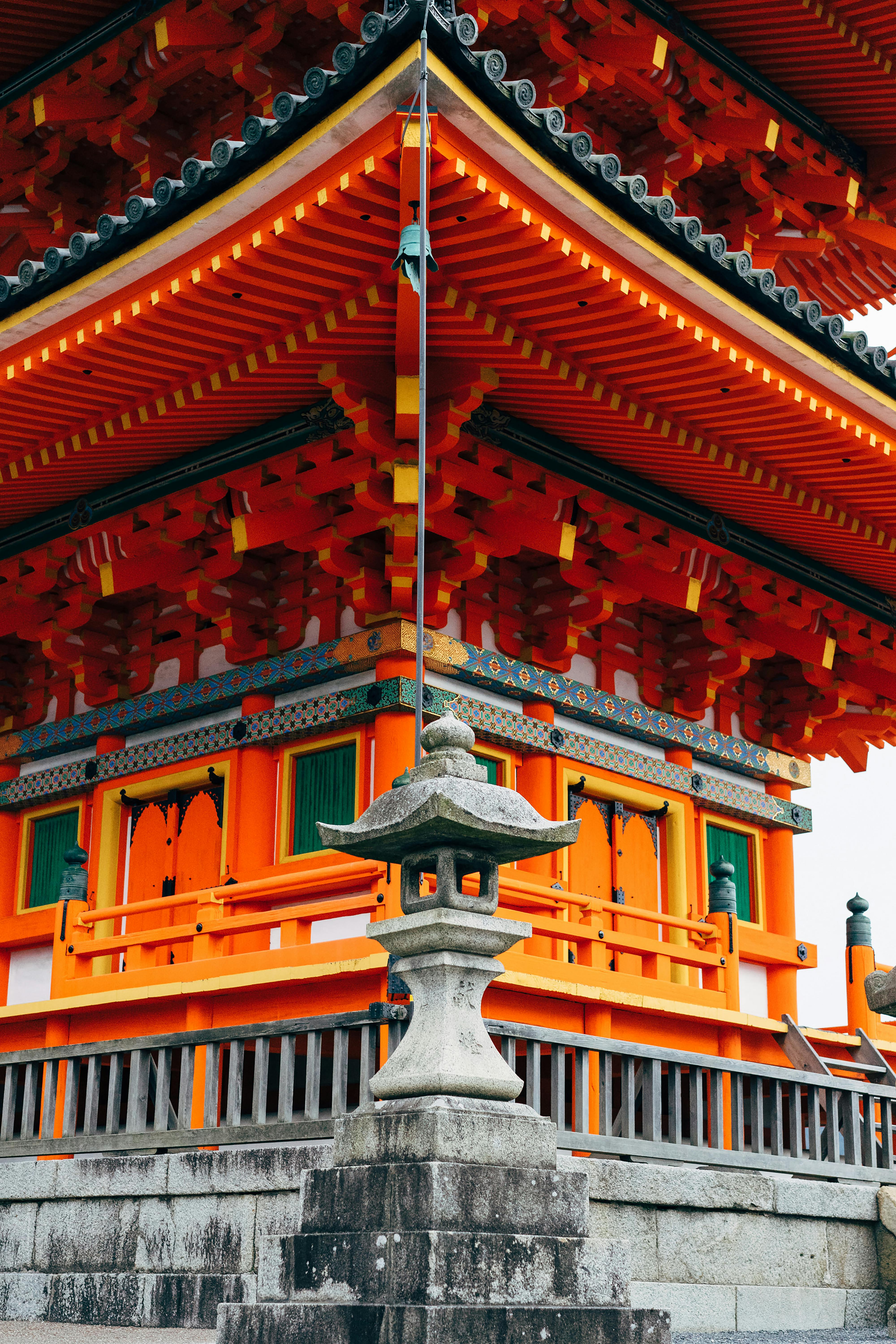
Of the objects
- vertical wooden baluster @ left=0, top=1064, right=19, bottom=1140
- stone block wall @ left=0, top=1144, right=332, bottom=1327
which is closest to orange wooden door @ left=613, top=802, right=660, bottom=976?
stone block wall @ left=0, top=1144, right=332, bottom=1327

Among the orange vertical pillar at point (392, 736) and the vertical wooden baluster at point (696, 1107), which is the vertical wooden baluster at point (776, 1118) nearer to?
the vertical wooden baluster at point (696, 1107)

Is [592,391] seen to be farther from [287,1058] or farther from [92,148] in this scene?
[92,148]

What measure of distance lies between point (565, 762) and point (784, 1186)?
3.93 meters

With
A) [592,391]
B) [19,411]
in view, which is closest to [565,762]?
[592,391]

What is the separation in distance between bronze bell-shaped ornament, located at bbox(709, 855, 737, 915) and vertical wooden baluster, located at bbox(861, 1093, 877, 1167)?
5.42 feet

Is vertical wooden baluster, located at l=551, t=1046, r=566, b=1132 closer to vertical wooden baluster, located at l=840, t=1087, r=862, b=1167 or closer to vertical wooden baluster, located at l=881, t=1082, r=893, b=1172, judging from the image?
vertical wooden baluster, located at l=840, t=1087, r=862, b=1167

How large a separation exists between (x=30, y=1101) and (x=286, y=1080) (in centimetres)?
248

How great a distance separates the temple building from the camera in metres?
9.20

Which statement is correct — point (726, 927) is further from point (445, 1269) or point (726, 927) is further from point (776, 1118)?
point (445, 1269)

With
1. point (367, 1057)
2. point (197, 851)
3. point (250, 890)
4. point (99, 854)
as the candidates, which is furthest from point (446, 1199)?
point (99, 854)

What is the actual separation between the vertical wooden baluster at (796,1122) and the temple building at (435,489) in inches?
29.8

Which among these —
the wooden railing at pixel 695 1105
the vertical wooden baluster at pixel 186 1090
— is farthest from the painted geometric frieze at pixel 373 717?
the vertical wooden baluster at pixel 186 1090

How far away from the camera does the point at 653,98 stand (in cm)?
1338

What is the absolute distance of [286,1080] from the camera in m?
8.81
